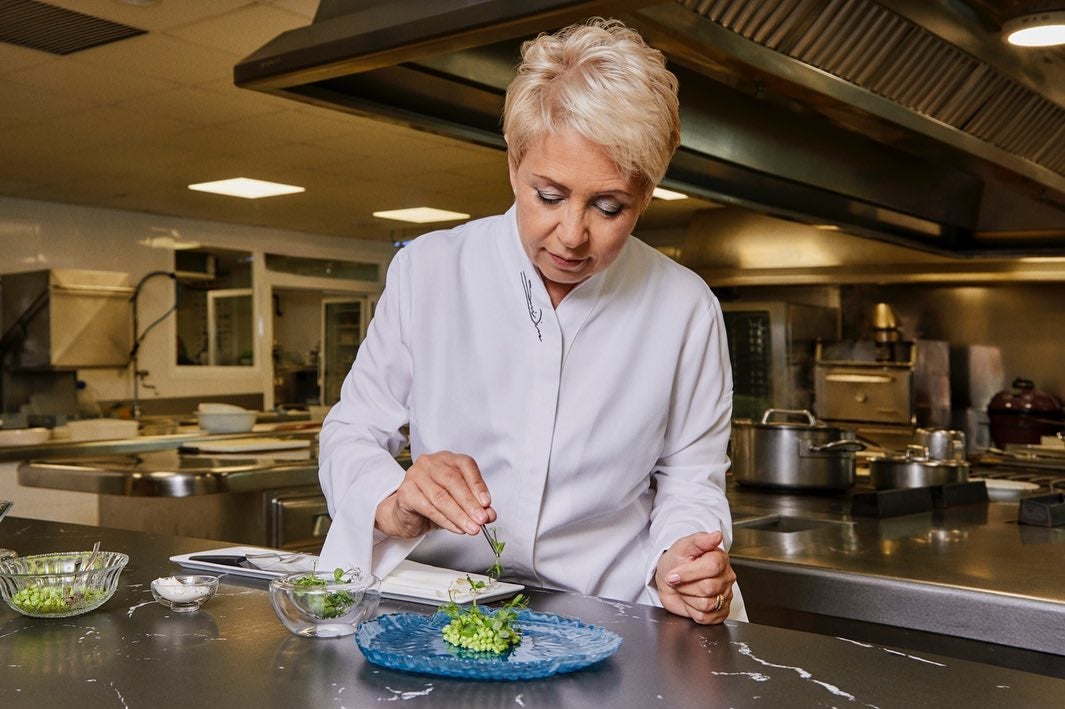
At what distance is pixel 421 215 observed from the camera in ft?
26.4

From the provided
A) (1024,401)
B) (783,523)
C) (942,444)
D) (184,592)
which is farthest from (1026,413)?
(184,592)

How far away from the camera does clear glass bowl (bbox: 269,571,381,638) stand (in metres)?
1.11

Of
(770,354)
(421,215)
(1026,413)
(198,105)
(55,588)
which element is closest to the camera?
(55,588)

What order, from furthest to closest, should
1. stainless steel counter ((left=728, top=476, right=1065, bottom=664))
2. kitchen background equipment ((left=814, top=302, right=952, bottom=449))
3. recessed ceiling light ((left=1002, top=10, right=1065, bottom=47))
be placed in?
1. kitchen background equipment ((left=814, top=302, right=952, bottom=449))
2. recessed ceiling light ((left=1002, top=10, right=1065, bottom=47))
3. stainless steel counter ((left=728, top=476, right=1065, bottom=664))

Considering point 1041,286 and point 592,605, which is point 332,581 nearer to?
point 592,605

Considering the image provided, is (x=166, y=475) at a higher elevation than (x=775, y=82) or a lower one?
lower

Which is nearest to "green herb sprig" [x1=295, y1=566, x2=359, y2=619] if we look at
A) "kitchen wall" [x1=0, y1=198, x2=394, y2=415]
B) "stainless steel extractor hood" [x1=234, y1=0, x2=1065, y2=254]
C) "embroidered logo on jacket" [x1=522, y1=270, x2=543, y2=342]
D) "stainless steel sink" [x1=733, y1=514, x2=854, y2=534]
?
"embroidered logo on jacket" [x1=522, y1=270, x2=543, y2=342]

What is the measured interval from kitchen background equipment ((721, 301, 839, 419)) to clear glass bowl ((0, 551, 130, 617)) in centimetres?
559

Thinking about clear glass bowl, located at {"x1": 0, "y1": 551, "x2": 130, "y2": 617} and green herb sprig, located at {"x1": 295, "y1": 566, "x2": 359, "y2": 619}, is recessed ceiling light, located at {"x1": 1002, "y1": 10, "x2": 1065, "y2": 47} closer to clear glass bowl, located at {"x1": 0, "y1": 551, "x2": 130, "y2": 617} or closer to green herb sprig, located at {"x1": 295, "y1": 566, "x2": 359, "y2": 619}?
green herb sprig, located at {"x1": 295, "y1": 566, "x2": 359, "y2": 619}

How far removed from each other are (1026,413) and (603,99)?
5.89 metres

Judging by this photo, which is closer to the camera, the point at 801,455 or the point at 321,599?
the point at 321,599

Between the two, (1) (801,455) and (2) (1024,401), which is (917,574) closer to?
(1) (801,455)

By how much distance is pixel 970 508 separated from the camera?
9.28 ft

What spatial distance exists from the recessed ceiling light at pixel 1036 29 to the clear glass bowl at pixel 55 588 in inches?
86.5
